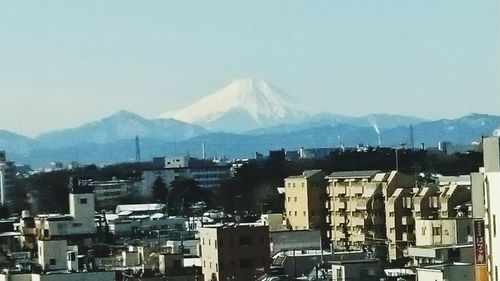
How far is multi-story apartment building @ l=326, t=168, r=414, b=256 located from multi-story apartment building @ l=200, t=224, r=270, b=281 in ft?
39.2

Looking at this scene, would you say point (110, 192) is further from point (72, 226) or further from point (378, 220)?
point (72, 226)

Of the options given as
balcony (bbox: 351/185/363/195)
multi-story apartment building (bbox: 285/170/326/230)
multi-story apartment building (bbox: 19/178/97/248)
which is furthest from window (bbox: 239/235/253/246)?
multi-story apartment building (bbox: 285/170/326/230)

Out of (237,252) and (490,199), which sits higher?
(490,199)

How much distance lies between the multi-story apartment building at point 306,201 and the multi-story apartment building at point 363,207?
52 cm

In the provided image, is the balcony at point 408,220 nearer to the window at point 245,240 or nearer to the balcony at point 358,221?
the balcony at point 358,221

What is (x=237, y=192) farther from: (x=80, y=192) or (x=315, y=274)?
(x=315, y=274)

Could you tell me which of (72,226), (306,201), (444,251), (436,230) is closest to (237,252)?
(436,230)

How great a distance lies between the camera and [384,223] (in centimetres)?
4700

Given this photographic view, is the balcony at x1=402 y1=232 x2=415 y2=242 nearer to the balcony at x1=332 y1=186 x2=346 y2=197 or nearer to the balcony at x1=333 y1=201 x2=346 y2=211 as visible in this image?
the balcony at x1=333 y1=201 x2=346 y2=211

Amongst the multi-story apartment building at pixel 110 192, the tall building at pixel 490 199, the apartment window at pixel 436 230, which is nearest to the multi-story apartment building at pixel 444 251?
the apartment window at pixel 436 230

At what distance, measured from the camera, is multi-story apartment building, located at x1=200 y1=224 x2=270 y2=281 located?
3225cm

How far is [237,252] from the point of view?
32.6m

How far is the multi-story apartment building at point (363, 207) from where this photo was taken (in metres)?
45.9

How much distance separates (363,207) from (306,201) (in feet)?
13.1
